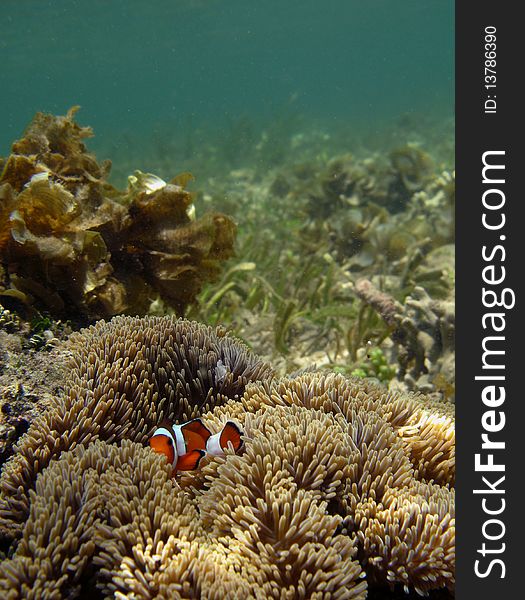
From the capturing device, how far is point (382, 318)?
4969 millimetres

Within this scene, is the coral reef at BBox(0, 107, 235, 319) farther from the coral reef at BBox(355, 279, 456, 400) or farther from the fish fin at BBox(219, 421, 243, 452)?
the fish fin at BBox(219, 421, 243, 452)

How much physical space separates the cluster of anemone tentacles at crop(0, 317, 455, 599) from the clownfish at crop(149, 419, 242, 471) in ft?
0.20

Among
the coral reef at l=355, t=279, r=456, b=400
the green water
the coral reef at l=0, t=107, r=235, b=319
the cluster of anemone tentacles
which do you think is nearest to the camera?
the cluster of anemone tentacles

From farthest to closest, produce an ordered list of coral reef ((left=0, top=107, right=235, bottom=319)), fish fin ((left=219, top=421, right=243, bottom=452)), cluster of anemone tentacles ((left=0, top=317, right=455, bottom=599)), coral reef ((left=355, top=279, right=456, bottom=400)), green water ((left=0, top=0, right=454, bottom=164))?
green water ((left=0, top=0, right=454, bottom=164)) < coral reef ((left=355, top=279, right=456, bottom=400)) < coral reef ((left=0, top=107, right=235, bottom=319)) < fish fin ((left=219, top=421, right=243, bottom=452)) < cluster of anemone tentacles ((left=0, top=317, right=455, bottom=599))

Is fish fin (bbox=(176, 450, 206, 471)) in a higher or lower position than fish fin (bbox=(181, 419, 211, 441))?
lower

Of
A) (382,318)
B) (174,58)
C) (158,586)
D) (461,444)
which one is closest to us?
(158,586)

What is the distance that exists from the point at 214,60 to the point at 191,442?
9618cm

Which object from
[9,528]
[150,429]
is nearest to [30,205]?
[150,429]

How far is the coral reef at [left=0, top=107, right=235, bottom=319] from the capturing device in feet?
11.0

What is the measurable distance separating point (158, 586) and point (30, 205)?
2.71m

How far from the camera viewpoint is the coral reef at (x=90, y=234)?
11.0ft

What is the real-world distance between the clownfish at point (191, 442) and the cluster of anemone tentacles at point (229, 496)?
60mm

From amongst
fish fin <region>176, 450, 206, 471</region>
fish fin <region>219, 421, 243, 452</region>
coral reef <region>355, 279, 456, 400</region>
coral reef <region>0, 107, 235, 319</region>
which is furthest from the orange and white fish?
coral reef <region>355, 279, 456, 400</region>

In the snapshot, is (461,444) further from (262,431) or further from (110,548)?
(110,548)
